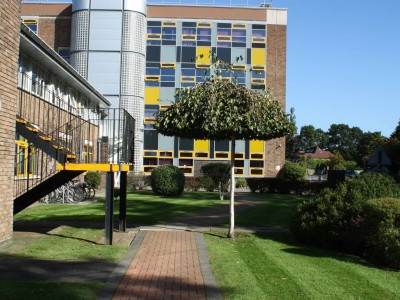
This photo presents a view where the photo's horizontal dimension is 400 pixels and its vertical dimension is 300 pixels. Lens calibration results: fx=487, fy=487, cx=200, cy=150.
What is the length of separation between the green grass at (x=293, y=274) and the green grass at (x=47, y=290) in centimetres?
180

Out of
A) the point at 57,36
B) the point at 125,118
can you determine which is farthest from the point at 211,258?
the point at 57,36

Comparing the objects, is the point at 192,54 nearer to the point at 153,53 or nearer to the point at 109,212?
the point at 153,53

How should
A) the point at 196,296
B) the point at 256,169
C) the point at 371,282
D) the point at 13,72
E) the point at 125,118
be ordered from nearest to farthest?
1. the point at 196,296
2. the point at 371,282
3. the point at 13,72
4. the point at 125,118
5. the point at 256,169

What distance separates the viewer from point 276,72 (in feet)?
142

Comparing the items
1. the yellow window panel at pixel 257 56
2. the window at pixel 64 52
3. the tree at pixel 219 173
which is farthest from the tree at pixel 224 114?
the window at pixel 64 52

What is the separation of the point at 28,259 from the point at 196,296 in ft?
11.9

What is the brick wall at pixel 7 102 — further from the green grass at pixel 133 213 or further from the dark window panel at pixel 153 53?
the dark window panel at pixel 153 53

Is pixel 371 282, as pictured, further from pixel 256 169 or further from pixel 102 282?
pixel 256 169

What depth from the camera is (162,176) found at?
2592 cm

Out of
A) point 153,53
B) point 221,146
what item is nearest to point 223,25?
point 153,53

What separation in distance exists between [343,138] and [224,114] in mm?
141358

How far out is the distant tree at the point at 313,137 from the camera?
146 metres

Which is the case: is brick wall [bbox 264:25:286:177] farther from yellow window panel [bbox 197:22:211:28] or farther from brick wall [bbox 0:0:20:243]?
brick wall [bbox 0:0:20:243]

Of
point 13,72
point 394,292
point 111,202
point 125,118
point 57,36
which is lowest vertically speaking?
point 394,292
